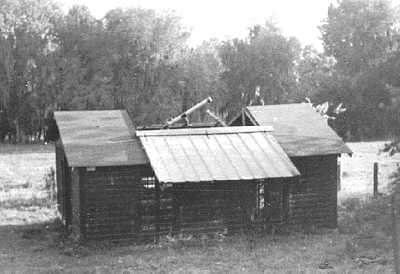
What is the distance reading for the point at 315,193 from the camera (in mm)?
17578

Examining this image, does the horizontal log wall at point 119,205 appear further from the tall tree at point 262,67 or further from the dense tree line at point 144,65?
the tall tree at point 262,67

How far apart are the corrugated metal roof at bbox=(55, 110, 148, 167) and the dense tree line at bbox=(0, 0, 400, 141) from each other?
3145 cm

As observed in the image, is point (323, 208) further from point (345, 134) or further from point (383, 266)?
point (345, 134)

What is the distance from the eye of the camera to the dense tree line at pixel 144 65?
49.2 m

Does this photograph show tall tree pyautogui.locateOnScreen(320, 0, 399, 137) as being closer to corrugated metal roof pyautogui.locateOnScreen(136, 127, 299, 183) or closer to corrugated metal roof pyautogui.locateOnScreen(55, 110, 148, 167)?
corrugated metal roof pyautogui.locateOnScreen(136, 127, 299, 183)

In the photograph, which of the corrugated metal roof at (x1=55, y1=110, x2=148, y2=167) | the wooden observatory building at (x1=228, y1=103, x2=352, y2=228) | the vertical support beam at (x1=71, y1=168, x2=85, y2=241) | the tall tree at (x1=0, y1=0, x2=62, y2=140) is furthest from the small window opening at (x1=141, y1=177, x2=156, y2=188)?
the tall tree at (x1=0, y1=0, x2=62, y2=140)

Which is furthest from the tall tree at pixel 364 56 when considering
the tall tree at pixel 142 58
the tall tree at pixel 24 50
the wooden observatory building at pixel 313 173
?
the wooden observatory building at pixel 313 173

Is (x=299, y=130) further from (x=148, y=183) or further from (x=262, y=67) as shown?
(x=262, y=67)

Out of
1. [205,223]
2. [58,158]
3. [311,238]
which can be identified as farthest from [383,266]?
[58,158]

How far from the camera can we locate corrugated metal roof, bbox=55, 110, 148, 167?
15.5 m

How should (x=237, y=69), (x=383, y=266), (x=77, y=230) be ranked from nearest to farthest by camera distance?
(x=383, y=266), (x=77, y=230), (x=237, y=69)

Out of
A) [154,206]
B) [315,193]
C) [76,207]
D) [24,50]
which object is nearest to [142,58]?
[24,50]

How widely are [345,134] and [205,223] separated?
1450 inches

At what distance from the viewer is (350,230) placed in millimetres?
17562
